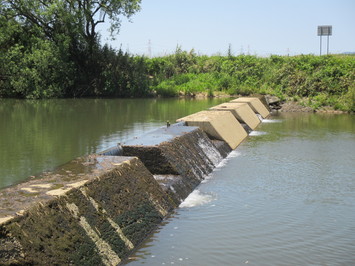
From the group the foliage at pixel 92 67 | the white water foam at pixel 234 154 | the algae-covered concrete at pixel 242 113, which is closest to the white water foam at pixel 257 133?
the algae-covered concrete at pixel 242 113

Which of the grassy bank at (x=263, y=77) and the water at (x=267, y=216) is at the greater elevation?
the grassy bank at (x=263, y=77)

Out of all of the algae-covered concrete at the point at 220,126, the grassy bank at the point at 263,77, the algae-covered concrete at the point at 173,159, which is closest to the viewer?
the algae-covered concrete at the point at 173,159

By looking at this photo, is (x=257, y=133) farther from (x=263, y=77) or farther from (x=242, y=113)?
(x=263, y=77)

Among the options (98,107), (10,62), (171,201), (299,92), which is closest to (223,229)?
(171,201)

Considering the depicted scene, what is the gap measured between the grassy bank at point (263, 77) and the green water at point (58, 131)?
7173 millimetres

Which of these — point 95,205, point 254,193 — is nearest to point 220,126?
point 254,193

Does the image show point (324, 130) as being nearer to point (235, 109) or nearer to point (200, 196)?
point (235, 109)

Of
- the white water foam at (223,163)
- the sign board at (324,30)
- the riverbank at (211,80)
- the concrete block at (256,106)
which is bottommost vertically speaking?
the white water foam at (223,163)

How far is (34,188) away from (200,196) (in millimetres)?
2800

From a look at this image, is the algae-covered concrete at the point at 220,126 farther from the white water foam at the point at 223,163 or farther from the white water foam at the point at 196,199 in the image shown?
the white water foam at the point at 196,199

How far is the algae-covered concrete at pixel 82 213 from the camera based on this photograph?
11.9 feet

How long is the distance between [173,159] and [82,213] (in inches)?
116

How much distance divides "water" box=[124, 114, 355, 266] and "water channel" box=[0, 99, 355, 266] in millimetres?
11

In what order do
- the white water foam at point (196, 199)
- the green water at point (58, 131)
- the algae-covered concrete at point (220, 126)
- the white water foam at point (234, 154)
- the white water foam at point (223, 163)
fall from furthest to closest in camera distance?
1. the algae-covered concrete at point (220, 126)
2. the white water foam at point (234, 154)
3. the green water at point (58, 131)
4. the white water foam at point (223, 163)
5. the white water foam at point (196, 199)
